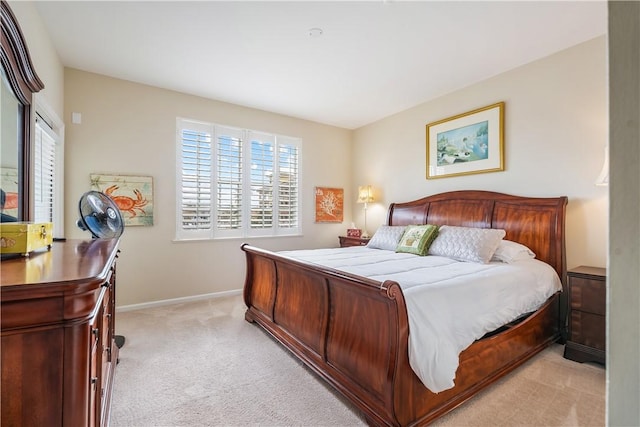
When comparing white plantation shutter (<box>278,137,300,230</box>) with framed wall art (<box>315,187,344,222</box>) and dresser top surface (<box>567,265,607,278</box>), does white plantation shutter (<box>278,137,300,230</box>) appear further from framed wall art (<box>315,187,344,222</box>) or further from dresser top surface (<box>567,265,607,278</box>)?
dresser top surface (<box>567,265,607,278</box>)

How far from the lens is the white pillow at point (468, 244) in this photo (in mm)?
2658

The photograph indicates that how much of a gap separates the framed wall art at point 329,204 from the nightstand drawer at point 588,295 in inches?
130

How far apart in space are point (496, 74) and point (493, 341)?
284 cm

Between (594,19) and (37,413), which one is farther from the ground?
(594,19)

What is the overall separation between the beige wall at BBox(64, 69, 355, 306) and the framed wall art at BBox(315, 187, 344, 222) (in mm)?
1047

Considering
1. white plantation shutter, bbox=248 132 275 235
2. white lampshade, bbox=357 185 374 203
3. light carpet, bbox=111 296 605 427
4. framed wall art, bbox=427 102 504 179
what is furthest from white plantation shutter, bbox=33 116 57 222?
framed wall art, bbox=427 102 504 179

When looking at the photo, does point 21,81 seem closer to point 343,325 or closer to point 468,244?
point 343,325

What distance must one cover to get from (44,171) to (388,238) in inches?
137

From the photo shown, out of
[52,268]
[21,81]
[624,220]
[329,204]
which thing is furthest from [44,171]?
[624,220]

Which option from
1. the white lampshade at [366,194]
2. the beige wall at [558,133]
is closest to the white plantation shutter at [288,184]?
the white lampshade at [366,194]

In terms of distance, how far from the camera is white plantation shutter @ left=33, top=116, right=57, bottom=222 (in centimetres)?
245

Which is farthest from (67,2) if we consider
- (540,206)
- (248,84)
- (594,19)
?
(540,206)

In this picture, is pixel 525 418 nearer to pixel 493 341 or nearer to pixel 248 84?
pixel 493 341

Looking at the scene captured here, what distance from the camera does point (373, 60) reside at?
3012 mm
